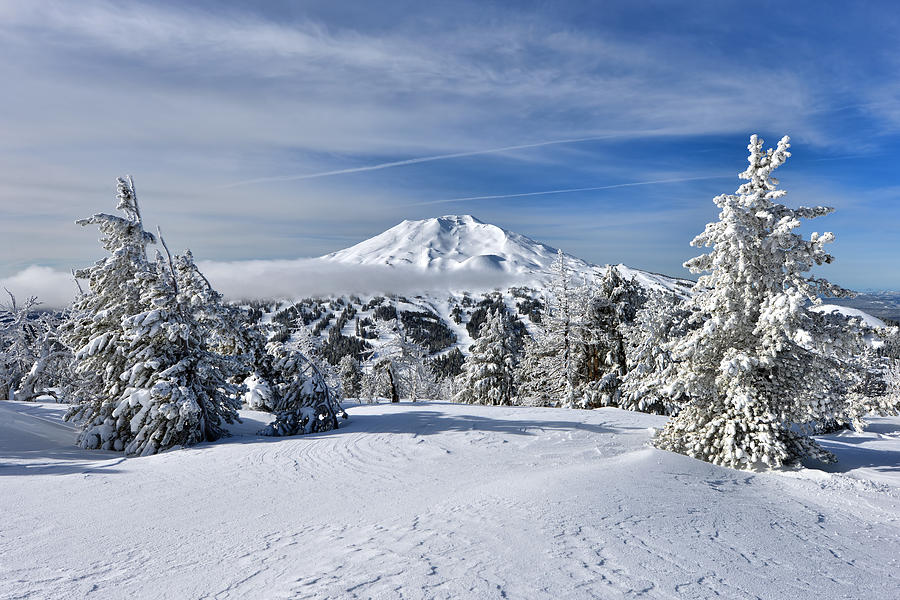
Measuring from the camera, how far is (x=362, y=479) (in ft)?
34.8

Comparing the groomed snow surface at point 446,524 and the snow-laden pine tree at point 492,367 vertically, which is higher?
the snow-laden pine tree at point 492,367

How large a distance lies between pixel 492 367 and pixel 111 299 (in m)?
27.8

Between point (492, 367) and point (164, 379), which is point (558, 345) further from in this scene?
point (164, 379)

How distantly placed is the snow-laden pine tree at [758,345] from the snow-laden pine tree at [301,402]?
11.4 meters

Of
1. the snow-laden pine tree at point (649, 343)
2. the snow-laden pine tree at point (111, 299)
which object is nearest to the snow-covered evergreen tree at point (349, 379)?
the snow-laden pine tree at point (649, 343)

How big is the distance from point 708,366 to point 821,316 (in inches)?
109

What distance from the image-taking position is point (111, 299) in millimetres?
17219

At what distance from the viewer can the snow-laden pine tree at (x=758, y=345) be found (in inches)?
438

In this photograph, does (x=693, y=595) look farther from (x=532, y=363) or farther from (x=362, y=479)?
(x=532, y=363)

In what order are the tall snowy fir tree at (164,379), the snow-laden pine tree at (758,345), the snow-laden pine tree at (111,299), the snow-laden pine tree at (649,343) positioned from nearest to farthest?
the snow-laden pine tree at (758,345) → the tall snowy fir tree at (164,379) → the snow-laden pine tree at (111,299) → the snow-laden pine tree at (649,343)

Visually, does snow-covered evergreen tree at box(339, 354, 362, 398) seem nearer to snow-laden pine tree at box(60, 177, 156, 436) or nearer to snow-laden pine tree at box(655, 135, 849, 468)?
snow-laden pine tree at box(60, 177, 156, 436)

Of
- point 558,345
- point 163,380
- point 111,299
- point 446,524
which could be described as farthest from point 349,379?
point 446,524

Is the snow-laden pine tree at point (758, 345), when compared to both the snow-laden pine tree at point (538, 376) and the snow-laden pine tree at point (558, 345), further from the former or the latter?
the snow-laden pine tree at point (538, 376)

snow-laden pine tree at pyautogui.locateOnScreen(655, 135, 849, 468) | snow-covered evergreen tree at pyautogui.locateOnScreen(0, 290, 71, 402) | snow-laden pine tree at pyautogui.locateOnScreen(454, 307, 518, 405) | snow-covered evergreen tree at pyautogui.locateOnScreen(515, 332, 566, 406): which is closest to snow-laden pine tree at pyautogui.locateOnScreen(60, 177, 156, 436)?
snow-laden pine tree at pyautogui.locateOnScreen(655, 135, 849, 468)
